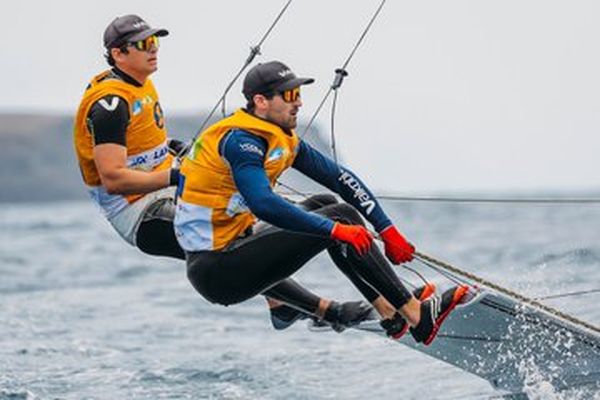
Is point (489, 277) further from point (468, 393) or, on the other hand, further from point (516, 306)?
point (516, 306)

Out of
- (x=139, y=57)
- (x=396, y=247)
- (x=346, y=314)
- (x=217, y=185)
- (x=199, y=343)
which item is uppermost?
(x=139, y=57)

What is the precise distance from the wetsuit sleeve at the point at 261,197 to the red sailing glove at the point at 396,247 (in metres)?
0.50

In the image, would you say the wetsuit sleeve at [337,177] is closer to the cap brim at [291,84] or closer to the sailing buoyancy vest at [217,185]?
the sailing buoyancy vest at [217,185]

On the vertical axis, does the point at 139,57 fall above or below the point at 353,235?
above

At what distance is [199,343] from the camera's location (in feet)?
41.3

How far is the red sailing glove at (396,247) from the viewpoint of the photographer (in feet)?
24.1

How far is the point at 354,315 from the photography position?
804 cm

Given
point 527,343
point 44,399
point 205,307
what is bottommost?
point 205,307

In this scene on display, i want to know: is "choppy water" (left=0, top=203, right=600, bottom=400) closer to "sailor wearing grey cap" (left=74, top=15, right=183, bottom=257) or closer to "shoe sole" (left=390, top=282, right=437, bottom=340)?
"shoe sole" (left=390, top=282, right=437, bottom=340)

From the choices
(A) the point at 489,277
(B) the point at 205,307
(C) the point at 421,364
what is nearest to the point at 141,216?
(C) the point at 421,364

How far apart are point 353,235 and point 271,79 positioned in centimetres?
86

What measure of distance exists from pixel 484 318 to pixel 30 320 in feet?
25.1

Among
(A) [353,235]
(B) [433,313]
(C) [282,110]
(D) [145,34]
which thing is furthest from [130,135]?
(B) [433,313]

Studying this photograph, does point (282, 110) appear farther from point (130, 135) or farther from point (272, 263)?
point (130, 135)
